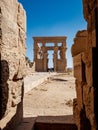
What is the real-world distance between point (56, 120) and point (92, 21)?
111 inches

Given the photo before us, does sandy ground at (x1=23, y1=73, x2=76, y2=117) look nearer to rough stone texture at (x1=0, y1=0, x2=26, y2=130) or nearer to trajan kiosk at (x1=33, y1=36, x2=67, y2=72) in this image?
rough stone texture at (x1=0, y1=0, x2=26, y2=130)

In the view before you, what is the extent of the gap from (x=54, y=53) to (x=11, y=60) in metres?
35.0

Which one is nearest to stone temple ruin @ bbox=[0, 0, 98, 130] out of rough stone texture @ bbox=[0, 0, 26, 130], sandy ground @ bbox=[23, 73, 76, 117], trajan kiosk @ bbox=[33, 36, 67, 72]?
rough stone texture @ bbox=[0, 0, 26, 130]

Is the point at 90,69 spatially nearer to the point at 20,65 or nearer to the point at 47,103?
the point at 20,65

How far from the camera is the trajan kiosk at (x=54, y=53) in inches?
1519

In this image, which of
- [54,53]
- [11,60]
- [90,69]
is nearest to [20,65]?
[11,60]

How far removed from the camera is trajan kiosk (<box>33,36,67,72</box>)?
38.6 meters

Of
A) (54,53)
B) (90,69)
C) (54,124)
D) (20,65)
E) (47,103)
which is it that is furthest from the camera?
(54,53)

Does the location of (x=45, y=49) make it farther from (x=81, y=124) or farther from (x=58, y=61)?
(x=81, y=124)

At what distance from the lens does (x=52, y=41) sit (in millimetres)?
38531

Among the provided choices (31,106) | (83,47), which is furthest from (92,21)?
(31,106)

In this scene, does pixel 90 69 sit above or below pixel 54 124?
above

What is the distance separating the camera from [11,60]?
432 centimetres

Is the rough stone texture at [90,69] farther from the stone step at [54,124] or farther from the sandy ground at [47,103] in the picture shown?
the sandy ground at [47,103]
